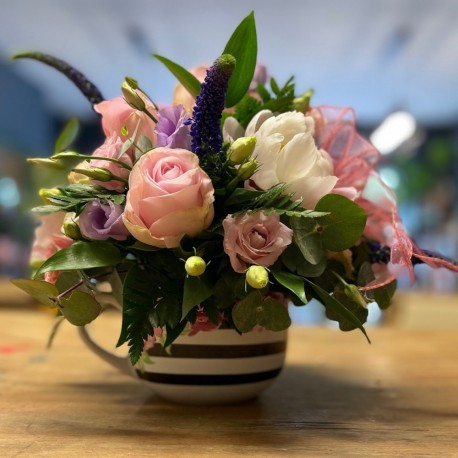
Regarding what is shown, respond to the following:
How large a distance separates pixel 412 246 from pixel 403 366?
391 mm

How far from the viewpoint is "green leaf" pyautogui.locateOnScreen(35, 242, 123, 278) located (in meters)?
0.50

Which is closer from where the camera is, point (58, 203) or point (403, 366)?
point (58, 203)

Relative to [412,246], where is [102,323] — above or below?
below

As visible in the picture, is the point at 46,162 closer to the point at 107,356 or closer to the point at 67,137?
the point at 67,137

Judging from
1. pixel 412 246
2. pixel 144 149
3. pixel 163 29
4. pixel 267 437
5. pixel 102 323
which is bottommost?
pixel 102 323

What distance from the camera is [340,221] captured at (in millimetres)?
529

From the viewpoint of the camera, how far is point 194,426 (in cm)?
55

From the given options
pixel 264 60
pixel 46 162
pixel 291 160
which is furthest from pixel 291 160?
pixel 264 60

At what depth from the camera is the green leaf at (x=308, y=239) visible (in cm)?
51

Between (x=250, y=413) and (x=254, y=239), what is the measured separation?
20 cm

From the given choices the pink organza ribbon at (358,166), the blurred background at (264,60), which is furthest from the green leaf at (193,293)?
the blurred background at (264,60)

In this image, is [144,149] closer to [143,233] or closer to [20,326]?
[143,233]

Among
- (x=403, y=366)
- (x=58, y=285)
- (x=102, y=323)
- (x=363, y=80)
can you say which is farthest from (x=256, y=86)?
(x=363, y=80)

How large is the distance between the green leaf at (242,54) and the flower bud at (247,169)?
0.33 feet
